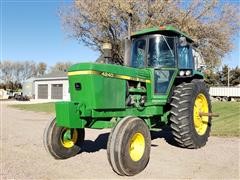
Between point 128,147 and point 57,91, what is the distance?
46.7m

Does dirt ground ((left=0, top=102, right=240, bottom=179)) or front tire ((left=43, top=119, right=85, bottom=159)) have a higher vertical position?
front tire ((left=43, top=119, right=85, bottom=159))

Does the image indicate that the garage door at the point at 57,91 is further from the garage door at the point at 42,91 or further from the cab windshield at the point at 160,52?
the cab windshield at the point at 160,52

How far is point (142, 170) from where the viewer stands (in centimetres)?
622

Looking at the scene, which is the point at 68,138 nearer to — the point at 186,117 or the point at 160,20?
the point at 186,117

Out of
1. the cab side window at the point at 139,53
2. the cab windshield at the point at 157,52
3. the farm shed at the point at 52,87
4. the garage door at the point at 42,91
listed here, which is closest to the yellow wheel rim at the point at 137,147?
the cab windshield at the point at 157,52

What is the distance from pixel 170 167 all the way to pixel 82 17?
21.5m

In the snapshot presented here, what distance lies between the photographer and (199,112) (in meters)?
8.61

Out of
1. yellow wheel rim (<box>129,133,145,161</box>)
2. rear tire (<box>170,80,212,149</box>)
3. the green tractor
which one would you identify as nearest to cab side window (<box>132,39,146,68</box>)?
the green tractor

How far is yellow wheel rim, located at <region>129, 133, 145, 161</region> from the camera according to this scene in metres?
6.28

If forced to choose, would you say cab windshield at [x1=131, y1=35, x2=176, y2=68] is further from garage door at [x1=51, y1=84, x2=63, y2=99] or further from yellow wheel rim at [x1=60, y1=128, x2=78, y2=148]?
garage door at [x1=51, y1=84, x2=63, y2=99]

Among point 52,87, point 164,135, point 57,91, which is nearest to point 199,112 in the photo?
point 164,135

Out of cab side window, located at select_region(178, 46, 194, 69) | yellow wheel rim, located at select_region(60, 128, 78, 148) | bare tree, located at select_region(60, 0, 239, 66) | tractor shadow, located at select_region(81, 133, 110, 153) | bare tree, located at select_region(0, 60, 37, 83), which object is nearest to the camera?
yellow wheel rim, located at select_region(60, 128, 78, 148)

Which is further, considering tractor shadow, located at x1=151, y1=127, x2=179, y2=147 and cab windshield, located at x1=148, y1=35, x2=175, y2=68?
tractor shadow, located at x1=151, y1=127, x2=179, y2=147

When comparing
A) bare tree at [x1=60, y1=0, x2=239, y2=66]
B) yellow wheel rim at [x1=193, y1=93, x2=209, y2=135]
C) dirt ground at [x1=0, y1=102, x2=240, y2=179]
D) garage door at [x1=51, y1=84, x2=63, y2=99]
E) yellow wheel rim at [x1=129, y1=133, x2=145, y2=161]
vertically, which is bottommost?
dirt ground at [x1=0, y1=102, x2=240, y2=179]
